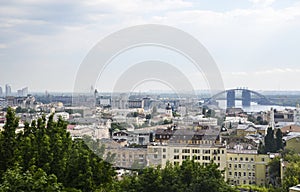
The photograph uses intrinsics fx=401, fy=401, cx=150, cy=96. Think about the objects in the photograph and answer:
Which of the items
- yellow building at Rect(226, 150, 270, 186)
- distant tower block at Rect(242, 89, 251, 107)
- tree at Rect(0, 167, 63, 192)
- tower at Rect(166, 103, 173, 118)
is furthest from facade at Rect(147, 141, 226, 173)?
distant tower block at Rect(242, 89, 251, 107)

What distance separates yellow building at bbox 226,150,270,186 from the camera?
8320 millimetres

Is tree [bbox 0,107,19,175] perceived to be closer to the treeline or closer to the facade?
the treeline

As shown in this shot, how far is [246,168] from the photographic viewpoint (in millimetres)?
8461

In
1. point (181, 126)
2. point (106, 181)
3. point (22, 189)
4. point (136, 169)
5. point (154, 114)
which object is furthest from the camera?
point (154, 114)

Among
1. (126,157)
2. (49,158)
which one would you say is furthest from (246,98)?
(49,158)

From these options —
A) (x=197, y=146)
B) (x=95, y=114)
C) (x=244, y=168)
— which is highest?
(x=95, y=114)

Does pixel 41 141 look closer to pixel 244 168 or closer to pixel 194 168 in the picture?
pixel 194 168

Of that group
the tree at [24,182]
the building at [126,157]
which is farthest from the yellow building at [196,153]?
the tree at [24,182]

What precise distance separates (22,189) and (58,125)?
162 cm

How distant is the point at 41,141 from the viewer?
11.1 feet

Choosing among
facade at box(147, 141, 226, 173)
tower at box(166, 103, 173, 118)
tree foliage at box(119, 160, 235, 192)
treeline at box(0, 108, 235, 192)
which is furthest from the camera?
tower at box(166, 103, 173, 118)

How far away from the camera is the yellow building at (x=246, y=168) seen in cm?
832

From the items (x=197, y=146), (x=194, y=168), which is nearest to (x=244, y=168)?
(x=197, y=146)

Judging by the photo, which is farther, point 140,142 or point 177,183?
point 140,142
